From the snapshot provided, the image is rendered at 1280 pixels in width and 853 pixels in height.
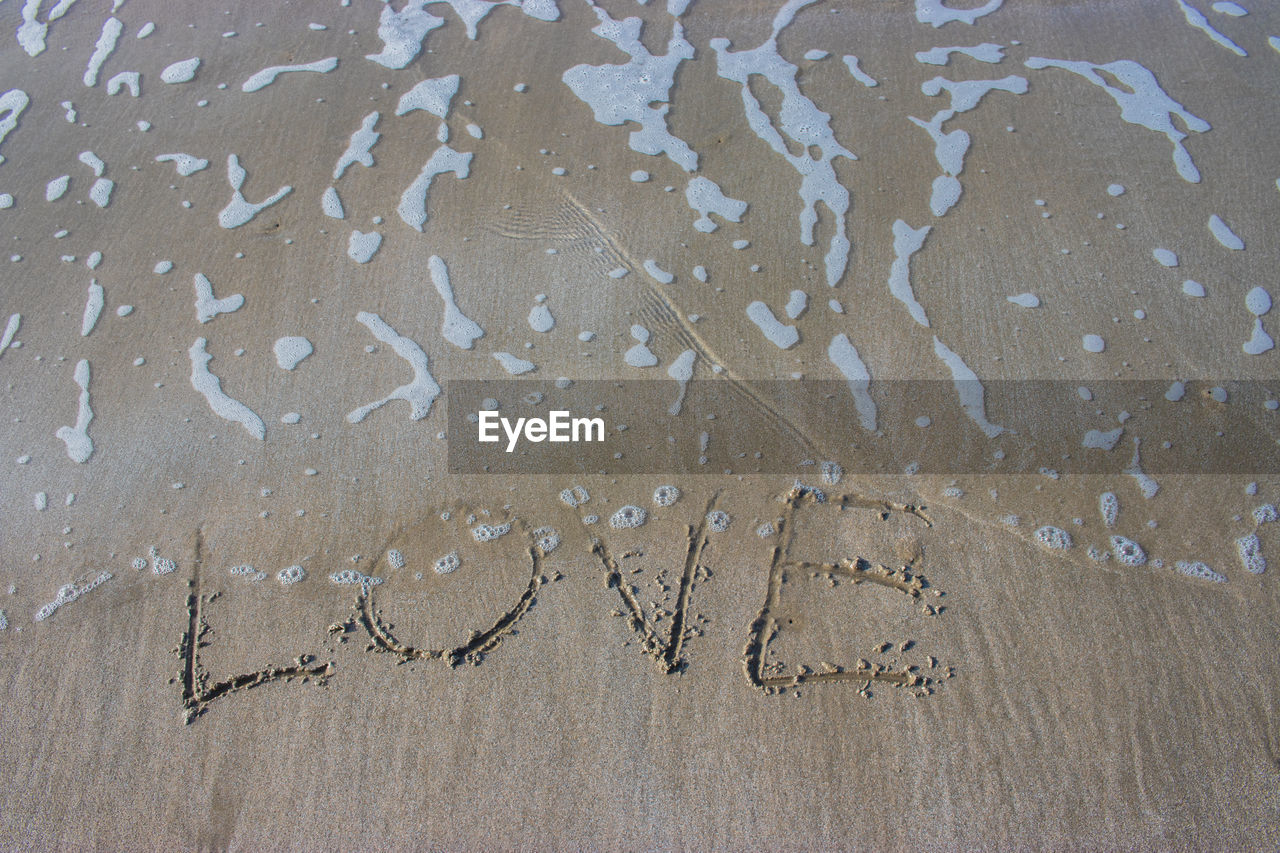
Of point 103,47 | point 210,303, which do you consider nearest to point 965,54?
point 210,303

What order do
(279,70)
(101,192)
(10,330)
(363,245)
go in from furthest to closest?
1. (279,70)
2. (101,192)
3. (363,245)
4. (10,330)

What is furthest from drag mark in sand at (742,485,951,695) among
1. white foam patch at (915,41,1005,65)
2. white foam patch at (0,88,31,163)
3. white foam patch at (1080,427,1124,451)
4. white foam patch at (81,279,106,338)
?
white foam patch at (0,88,31,163)

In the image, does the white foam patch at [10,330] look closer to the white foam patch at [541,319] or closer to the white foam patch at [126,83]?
the white foam patch at [126,83]

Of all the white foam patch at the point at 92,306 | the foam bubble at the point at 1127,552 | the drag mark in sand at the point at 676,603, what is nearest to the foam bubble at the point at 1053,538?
the foam bubble at the point at 1127,552

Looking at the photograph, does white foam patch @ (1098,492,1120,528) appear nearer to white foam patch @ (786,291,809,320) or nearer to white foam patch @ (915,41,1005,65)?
white foam patch @ (786,291,809,320)

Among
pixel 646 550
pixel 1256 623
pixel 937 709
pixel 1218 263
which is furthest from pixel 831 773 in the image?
pixel 1218 263

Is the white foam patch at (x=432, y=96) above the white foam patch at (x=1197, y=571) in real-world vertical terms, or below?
above

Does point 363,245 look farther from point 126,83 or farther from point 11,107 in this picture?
point 11,107

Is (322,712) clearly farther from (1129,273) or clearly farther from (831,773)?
(1129,273)
